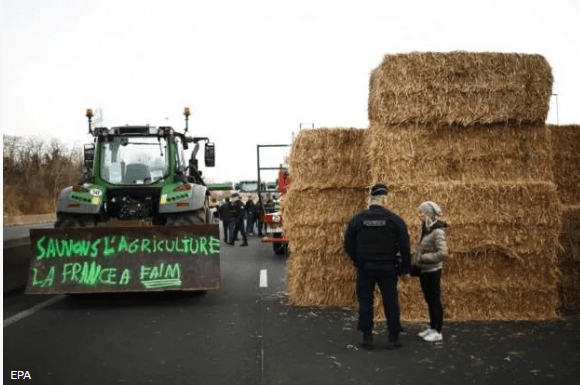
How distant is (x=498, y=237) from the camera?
795 centimetres

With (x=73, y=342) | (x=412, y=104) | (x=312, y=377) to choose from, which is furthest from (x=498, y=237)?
(x=73, y=342)

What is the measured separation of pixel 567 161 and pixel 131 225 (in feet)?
23.6

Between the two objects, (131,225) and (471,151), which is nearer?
(471,151)

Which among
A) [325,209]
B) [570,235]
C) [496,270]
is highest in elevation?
[325,209]

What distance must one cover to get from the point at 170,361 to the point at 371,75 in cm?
502

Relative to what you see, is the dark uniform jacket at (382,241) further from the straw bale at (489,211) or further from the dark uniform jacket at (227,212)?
the dark uniform jacket at (227,212)

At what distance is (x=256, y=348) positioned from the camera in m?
6.38

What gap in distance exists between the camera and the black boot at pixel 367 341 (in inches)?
252

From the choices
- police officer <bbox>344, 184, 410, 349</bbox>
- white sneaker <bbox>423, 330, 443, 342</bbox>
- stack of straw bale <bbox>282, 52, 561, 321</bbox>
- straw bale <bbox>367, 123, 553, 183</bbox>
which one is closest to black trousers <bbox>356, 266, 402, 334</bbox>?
police officer <bbox>344, 184, 410, 349</bbox>

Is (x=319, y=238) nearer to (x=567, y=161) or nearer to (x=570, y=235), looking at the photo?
(x=570, y=235)

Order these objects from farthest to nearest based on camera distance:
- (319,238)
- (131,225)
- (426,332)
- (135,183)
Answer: (135,183) → (131,225) → (319,238) → (426,332)

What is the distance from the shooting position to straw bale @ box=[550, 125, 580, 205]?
8.94 meters

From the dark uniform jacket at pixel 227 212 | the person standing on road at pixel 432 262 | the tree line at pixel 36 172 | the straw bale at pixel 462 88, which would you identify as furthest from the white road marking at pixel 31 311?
the tree line at pixel 36 172

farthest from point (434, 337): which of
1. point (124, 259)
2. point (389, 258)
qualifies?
point (124, 259)
